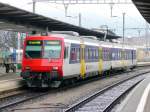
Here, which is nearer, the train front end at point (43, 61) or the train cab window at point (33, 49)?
the train front end at point (43, 61)

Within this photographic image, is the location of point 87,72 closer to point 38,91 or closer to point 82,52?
point 82,52

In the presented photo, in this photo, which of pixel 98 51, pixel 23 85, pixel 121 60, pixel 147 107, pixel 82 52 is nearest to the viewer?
pixel 147 107

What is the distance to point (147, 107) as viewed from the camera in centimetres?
1494

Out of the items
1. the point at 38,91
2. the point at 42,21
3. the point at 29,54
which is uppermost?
the point at 42,21

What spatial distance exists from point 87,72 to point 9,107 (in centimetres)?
1293

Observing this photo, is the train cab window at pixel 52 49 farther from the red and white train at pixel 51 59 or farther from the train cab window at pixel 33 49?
the train cab window at pixel 33 49

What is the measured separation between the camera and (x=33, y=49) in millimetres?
23203

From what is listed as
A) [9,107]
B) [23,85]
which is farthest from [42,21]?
[9,107]

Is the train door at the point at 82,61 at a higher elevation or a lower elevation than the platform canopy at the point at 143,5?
lower

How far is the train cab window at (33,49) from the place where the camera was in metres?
23.0

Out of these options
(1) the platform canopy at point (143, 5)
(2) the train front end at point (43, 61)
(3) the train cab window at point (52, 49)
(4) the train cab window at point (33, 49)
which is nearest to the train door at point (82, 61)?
(2) the train front end at point (43, 61)

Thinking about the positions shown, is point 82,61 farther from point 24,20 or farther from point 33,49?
point 24,20

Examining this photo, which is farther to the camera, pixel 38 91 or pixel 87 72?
pixel 87 72

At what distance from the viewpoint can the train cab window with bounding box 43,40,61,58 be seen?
22891mm
